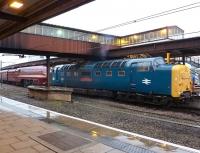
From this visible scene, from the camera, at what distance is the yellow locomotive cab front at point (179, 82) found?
16558 mm

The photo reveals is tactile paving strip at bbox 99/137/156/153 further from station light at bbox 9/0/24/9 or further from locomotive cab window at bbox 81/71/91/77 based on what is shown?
locomotive cab window at bbox 81/71/91/77

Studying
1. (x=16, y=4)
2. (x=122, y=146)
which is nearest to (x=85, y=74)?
(x=16, y=4)

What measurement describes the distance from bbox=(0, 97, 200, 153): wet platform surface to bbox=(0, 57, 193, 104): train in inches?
372

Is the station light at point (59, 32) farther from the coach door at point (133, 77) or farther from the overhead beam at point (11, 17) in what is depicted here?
the overhead beam at point (11, 17)

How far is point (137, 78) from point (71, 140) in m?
12.8

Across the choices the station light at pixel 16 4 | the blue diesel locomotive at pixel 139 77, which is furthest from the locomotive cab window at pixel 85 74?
the station light at pixel 16 4

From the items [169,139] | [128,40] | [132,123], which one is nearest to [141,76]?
[132,123]

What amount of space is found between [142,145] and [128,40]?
1866 inches

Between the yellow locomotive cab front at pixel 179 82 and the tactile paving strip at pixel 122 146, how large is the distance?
10.7m

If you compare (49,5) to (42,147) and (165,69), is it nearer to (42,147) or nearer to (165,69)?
(42,147)

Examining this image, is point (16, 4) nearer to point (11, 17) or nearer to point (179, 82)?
point (11, 17)

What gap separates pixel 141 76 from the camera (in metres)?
18.6

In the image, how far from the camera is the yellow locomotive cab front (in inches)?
652

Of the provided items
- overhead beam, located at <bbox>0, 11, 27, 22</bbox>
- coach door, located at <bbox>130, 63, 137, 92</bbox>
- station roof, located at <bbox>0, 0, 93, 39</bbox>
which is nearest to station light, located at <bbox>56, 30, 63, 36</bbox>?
coach door, located at <bbox>130, 63, 137, 92</bbox>
